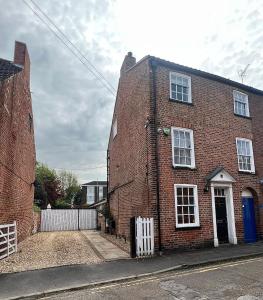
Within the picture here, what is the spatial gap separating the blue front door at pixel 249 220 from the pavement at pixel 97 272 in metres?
3.24

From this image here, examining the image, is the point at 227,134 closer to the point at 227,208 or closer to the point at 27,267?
the point at 227,208

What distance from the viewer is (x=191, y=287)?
7688 millimetres

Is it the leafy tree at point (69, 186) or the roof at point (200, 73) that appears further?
the leafy tree at point (69, 186)

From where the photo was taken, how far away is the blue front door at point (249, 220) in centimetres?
1592

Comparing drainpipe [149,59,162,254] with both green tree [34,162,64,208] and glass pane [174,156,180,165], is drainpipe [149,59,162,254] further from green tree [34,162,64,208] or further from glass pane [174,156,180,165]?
green tree [34,162,64,208]

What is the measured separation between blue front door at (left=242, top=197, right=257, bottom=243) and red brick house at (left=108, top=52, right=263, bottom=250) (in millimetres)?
53

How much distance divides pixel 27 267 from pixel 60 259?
175 centimetres

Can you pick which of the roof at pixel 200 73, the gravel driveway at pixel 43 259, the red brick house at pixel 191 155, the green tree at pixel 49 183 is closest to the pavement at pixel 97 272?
the gravel driveway at pixel 43 259

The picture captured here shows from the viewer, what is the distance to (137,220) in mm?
12414

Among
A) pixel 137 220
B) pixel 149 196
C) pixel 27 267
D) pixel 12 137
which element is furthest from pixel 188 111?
pixel 27 267

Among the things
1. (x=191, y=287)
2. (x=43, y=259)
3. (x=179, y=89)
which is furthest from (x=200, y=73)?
(x=43, y=259)

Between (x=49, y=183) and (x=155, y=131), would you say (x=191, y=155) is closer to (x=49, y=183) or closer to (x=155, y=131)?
(x=155, y=131)

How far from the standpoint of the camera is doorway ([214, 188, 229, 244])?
49.1 ft

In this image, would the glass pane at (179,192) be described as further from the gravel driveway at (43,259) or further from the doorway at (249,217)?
the gravel driveway at (43,259)
